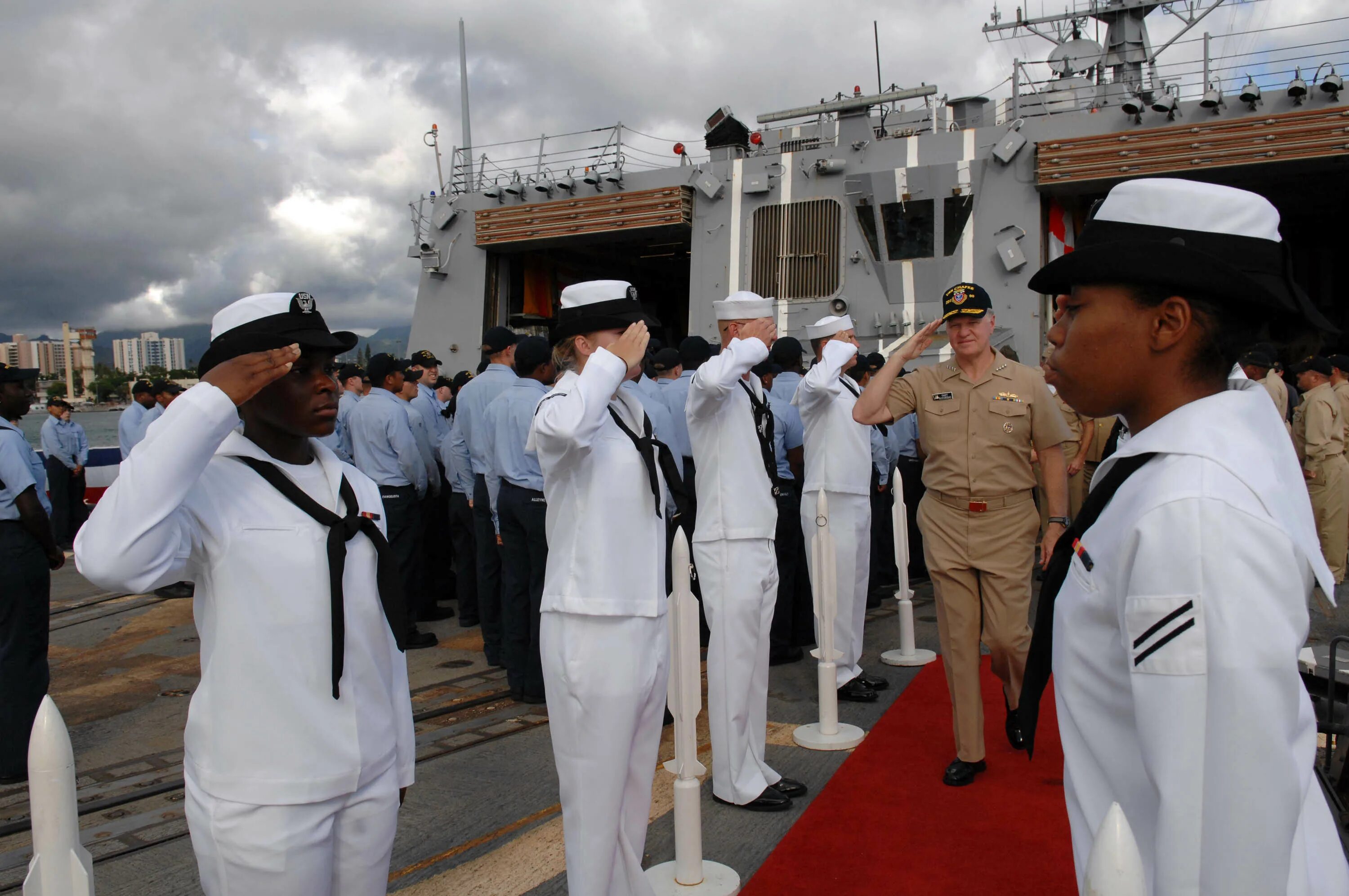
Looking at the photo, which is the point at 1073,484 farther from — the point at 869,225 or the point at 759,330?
the point at 759,330

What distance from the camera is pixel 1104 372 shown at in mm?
1493

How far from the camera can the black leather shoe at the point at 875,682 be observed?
17.8 ft

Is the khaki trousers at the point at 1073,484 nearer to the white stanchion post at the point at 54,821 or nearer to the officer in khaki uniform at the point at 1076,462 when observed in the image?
the officer in khaki uniform at the point at 1076,462

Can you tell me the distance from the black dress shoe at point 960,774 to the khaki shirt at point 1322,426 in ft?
20.4

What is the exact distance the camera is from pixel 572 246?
14.2 meters

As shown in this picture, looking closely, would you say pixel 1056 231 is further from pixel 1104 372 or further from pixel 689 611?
pixel 1104 372

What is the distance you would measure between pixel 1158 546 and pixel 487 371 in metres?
5.75

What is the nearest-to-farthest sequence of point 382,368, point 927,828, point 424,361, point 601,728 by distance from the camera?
point 601,728 < point 927,828 < point 382,368 < point 424,361

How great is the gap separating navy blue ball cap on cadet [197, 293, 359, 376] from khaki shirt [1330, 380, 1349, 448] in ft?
30.7

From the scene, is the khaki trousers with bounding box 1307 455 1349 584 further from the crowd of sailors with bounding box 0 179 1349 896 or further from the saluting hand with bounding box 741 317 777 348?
the saluting hand with bounding box 741 317 777 348

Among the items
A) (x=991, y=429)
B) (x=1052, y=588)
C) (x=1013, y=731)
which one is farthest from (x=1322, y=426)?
(x=1052, y=588)

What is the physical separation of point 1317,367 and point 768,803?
7697 millimetres

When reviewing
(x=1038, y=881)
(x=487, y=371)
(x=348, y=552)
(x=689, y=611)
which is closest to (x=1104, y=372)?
(x=348, y=552)

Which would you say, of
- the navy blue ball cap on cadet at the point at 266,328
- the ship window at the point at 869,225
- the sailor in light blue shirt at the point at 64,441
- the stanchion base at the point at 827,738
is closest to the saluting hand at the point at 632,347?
the navy blue ball cap on cadet at the point at 266,328
